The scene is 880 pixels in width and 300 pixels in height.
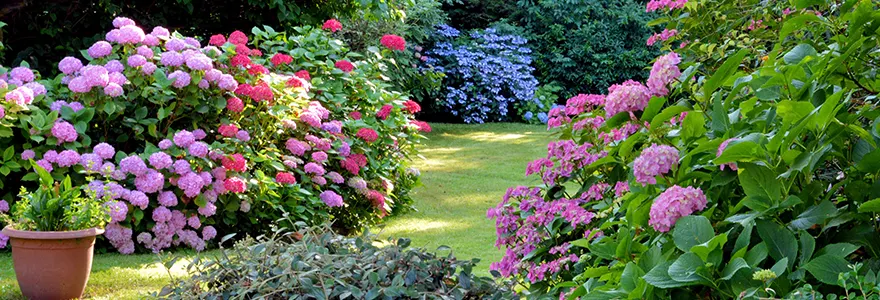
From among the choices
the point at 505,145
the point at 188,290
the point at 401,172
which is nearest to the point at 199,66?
the point at 401,172

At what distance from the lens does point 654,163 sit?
64.2 inches

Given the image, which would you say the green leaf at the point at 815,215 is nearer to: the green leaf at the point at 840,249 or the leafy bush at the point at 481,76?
the green leaf at the point at 840,249

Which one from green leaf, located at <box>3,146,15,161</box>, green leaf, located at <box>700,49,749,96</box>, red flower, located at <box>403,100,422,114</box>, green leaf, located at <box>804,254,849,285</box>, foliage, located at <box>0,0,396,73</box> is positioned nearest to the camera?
green leaf, located at <box>804,254,849,285</box>

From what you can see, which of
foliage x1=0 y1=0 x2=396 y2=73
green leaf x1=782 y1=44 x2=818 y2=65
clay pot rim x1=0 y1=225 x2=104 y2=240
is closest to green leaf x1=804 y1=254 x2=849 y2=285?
green leaf x1=782 y1=44 x2=818 y2=65

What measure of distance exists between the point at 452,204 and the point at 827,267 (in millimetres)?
5906

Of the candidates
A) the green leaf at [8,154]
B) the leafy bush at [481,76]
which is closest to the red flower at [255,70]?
the green leaf at [8,154]

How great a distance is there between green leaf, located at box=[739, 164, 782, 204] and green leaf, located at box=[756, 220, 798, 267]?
4 centimetres

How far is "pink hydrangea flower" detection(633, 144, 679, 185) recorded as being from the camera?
5.34ft

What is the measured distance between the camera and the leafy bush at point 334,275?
2318 millimetres

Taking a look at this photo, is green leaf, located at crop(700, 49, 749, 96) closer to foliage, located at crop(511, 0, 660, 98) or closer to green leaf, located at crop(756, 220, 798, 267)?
Result: green leaf, located at crop(756, 220, 798, 267)

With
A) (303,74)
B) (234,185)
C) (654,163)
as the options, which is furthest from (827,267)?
(303,74)

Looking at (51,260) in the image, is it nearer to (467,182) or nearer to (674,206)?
(674,206)

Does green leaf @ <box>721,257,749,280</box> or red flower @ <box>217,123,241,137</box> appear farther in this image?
red flower @ <box>217,123,241,137</box>

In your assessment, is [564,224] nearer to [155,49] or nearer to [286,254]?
[286,254]
